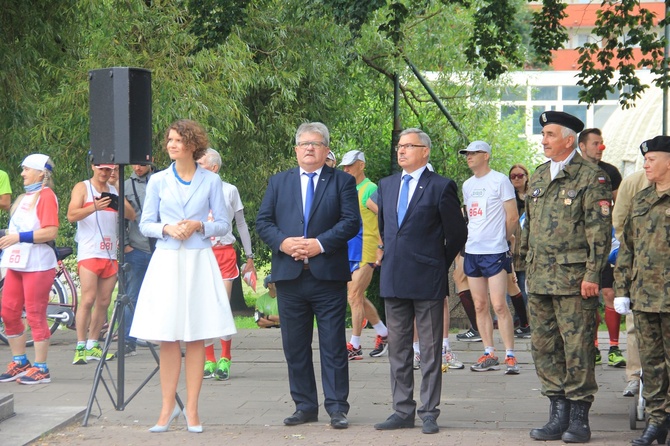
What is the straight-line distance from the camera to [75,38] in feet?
49.0

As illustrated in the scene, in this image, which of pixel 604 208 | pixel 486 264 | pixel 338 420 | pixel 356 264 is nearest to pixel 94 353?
pixel 356 264

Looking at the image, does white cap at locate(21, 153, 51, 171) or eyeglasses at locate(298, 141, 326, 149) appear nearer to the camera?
eyeglasses at locate(298, 141, 326, 149)

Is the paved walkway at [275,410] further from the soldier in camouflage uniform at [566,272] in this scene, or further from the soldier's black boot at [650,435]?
the soldier in camouflage uniform at [566,272]

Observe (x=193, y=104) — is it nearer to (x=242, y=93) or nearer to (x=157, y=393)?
(x=242, y=93)

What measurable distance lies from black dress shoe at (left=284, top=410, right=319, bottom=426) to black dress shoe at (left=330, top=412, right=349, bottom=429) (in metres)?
0.24

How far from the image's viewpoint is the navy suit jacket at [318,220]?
8227 millimetres

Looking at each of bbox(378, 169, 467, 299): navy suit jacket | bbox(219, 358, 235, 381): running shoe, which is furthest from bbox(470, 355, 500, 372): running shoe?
bbox(378, 169, 467, 299): navy suit jacket

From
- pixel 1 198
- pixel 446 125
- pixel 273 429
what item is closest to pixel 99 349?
pixel 1 198

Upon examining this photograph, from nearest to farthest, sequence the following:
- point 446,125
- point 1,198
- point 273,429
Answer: point 273,429, point 1,198, point 446,125

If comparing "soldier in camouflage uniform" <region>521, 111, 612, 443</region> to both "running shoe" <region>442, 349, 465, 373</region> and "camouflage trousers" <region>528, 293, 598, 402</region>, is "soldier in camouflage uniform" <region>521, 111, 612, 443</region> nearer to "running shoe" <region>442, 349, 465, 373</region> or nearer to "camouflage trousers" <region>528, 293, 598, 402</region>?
"camouflage trousers" <region>528, 293, 598, 402</region>

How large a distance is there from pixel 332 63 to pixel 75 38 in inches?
200

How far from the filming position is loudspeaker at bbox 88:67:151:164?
868 cm

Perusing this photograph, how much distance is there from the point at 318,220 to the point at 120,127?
1.70m

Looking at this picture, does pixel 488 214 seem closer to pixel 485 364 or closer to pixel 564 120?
pixel 485 364
